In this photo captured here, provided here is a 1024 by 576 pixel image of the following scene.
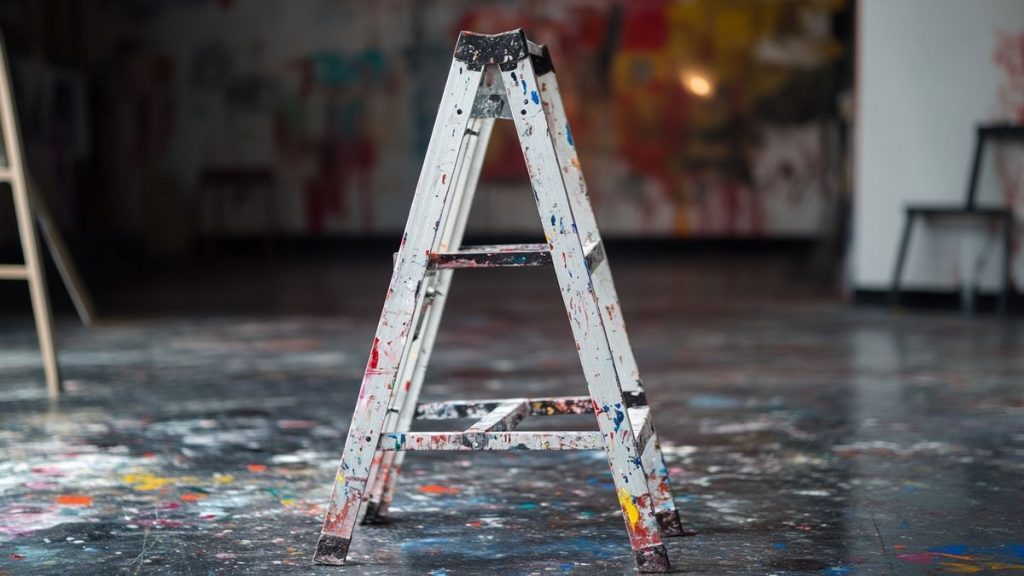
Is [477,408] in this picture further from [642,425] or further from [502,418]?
[642,425]

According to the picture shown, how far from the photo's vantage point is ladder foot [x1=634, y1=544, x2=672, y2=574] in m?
2.33

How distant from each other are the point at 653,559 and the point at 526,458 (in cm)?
109

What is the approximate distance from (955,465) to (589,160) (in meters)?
10.6

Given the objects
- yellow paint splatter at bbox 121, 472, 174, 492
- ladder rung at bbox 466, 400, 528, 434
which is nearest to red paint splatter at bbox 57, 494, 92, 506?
yellow paint splatter at bbox 121, 472, 174, 492

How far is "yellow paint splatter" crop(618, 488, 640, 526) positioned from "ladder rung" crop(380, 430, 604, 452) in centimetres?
9

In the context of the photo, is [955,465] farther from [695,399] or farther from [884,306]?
[884,306]

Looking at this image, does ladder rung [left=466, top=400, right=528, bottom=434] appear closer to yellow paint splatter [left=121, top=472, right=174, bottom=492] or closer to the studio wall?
yellow paint splatter [left=121, top=472, right=174, bottom=492]

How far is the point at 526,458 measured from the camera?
3.40m

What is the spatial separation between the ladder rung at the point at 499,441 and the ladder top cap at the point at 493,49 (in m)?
0.70

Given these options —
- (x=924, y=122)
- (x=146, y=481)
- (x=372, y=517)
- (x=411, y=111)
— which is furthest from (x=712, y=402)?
(x=411, y=111)

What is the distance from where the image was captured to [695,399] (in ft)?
14.5

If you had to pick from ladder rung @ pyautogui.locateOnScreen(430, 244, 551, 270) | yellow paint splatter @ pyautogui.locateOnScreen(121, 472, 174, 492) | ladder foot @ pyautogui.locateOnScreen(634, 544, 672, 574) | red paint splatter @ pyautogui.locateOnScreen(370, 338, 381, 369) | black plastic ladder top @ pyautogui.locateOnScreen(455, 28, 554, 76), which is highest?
black plastic ladder top @ pyautogui.locateOnScreen(455, 28, 554, 76)

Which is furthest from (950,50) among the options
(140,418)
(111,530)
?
(111,530)

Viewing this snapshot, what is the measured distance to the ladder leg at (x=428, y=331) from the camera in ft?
8.96
